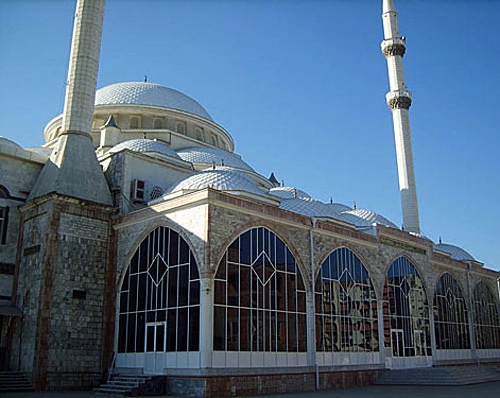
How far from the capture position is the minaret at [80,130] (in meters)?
18.0

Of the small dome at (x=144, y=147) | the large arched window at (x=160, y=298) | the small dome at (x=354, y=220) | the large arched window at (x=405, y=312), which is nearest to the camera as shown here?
the large arched window at (x=160, y=298)

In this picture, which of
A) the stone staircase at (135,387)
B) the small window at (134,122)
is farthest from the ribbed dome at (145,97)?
the stone staircase at (135,387)

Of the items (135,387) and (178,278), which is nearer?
(135,387)

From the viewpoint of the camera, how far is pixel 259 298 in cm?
1578

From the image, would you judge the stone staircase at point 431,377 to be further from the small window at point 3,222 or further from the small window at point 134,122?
the small window at point 134,122

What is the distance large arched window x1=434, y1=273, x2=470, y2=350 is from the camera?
24.5 metres

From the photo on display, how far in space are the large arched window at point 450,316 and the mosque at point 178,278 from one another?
2.94 ft

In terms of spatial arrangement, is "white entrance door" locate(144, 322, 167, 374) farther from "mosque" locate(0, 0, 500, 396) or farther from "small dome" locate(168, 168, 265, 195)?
"small dome" locate(168, 168, 265, 195)

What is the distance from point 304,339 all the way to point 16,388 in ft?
29.5

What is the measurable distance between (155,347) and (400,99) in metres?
21.9

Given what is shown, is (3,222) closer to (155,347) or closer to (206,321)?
(155,347)

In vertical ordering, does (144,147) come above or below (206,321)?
above

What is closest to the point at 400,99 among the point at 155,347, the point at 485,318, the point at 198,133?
the point at 198,133

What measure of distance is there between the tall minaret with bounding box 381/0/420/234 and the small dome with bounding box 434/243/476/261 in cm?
486
